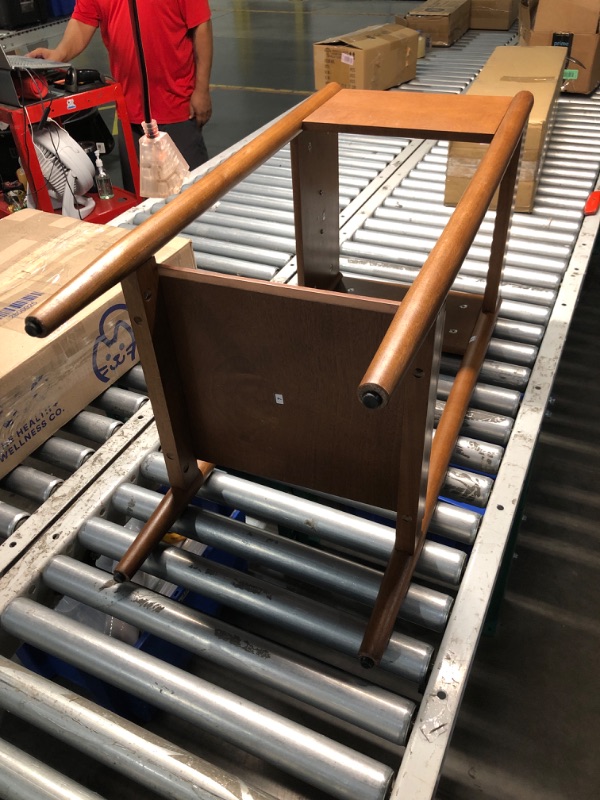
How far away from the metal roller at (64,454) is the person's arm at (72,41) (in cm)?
267

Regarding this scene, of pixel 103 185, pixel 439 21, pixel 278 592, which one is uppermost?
pixel 439 21

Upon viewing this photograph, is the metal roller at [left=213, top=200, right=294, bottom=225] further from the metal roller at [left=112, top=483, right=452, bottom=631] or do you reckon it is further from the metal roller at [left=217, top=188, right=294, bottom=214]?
the metal roller at [left=112, top=483, right=452, bottom=631]

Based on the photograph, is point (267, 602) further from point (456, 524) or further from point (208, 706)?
point (456, 524)

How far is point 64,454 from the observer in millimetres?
1644

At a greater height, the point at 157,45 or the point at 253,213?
the point at 157,45

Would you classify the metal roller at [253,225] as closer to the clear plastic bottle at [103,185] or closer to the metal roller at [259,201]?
the metal roller at [259,201]

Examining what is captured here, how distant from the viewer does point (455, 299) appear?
200cm

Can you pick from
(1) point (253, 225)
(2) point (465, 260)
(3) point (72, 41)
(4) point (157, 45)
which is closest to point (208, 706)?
(2) point (465, 260)

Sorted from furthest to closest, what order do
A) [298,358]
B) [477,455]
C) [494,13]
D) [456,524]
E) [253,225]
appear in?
1. [494,13]
2. [253,225]
3. [477,455]
4. [456,524]
5. [298,358]

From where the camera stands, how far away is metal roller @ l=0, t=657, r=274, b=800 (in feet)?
3.36

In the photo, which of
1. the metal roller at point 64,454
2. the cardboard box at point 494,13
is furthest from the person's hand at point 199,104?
the cardboard box at point 494,13

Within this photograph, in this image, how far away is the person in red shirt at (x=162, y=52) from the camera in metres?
3.18

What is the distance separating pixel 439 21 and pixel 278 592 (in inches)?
180

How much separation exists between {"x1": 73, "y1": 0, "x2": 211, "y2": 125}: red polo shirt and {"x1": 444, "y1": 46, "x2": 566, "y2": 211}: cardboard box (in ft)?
4.97
